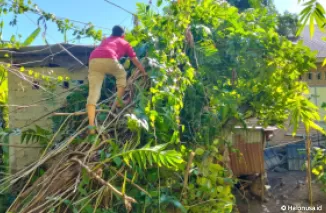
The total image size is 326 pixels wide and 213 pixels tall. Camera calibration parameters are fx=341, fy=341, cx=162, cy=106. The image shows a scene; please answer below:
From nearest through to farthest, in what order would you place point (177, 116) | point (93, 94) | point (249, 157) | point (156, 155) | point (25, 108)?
point (156, 155)
point (177, 116)
point (93, 94)
point (25, 108)
point (249, 157)

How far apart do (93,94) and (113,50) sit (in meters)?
0.61

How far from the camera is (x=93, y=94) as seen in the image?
13.7 ft

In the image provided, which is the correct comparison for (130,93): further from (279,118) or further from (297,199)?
(297,199)

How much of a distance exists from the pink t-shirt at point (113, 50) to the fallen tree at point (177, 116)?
27cm

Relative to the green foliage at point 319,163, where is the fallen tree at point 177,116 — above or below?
above

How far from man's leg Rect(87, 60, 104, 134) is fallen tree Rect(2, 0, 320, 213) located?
136mm

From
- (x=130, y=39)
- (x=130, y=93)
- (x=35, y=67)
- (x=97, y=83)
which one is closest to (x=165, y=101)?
(x=130, y=93)

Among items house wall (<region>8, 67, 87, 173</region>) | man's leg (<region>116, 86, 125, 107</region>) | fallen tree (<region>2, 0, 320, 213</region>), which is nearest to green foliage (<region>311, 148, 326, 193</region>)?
fallen tree (<region>2, 0, 320, 213</region>)

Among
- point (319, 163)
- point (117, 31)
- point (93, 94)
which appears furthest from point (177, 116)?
point (319, 163)

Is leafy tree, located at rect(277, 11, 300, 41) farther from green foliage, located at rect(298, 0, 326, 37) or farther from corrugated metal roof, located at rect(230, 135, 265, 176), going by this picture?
green foliage, located at rect(298, 0, 326, 37)

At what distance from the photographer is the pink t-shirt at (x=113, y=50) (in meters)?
4.21

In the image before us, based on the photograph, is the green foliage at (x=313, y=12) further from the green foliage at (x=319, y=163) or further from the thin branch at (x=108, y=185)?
the green foliage at (x=319, y=163)

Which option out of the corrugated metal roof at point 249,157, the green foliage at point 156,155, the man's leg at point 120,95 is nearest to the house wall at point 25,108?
the man's leg at point 120,95

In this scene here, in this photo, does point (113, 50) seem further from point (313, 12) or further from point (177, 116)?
point (313, 12)
